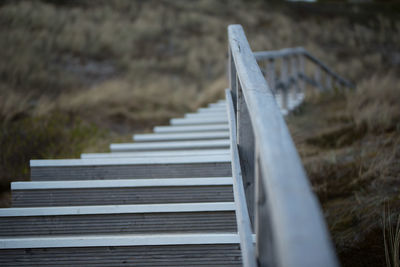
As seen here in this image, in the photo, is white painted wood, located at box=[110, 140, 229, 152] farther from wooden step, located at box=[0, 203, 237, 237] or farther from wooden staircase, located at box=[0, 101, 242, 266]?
wooden step, located at box=[0, 203, 237, 237]

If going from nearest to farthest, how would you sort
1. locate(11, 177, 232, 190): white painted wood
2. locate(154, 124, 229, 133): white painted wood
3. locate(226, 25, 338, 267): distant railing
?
1. locate(226, 25, 338, 267): distant railing
2. locate(11, 177, 232, 190): white painted wood
3. locate(154, 124, 229, 133): white painted wood

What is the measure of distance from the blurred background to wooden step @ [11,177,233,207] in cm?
77

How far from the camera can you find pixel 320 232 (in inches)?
25.3

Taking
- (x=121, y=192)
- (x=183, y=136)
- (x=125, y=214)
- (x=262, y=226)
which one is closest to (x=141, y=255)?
(x=125, y=214)

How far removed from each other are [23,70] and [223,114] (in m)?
4.80

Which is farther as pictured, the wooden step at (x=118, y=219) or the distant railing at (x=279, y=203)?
the wooden step at (x=118, y=219)

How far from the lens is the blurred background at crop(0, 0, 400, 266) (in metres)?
2.62

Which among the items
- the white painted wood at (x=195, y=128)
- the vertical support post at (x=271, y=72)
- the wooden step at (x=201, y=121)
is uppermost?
the vertical support post at (x=271, y=72)

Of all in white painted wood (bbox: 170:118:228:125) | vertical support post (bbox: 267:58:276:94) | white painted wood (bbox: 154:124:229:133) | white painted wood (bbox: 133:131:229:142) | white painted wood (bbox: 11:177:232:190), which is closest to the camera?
white painted wood (bbox: 11:177:232:190)

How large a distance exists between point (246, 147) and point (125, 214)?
0.90 metres

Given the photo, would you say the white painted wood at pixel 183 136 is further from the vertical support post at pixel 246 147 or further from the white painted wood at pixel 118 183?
the vertical support post at pixel 246 147

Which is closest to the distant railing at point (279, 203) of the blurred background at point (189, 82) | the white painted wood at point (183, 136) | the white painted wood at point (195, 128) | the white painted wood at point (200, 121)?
the blurred background at point (189, 82)

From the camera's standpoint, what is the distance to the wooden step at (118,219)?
213cm

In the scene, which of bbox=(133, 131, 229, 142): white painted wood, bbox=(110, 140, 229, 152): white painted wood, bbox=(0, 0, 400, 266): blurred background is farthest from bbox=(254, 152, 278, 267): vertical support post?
bbox=(133, 131, 229, 142): white painted wood
